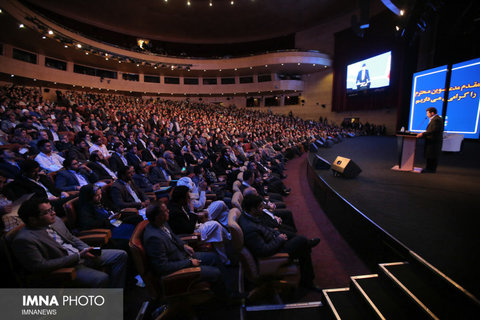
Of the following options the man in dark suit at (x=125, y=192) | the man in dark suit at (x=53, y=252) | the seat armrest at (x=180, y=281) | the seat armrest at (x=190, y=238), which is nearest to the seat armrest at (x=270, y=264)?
the seat armrest at (x=180, y=281)

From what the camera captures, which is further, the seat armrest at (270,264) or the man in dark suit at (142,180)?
the man in dark suit at (142,180)

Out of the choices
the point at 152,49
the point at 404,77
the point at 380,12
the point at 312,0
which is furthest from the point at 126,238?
the point at 152,49

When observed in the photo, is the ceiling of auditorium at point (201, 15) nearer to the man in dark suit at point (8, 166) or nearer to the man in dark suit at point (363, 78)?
the man in dark suit at point (363, 78)

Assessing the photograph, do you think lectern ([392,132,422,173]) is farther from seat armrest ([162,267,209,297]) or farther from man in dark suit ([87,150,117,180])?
man in dark suit ([87,150,117,180])

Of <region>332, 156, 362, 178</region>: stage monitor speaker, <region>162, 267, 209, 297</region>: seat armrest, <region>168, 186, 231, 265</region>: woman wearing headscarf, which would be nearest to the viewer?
<region>162, 267, 209, 297</region>: seat armrest

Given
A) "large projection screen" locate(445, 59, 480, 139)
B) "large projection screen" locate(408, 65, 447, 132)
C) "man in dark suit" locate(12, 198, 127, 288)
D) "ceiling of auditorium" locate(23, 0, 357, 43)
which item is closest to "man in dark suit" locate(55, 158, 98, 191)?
"man in dark suit" locate(12, 198, 127, 288)

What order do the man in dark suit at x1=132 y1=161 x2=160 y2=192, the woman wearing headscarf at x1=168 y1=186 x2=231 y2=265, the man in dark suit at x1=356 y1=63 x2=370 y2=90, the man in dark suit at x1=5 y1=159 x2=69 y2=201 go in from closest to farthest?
the woman wearing headscarf at x1=168 y1=186 x2=231 y2=265
the man in dark suit at x1=5 y1=159 x2=69 y2=201
the man in dark suit at x1=132 y1=161 x2=160 y2=192
the man in dark suit at x1=356 y1=63 x2=370 y2=90

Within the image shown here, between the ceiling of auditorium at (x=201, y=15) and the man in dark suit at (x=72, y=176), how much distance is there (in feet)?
51.7

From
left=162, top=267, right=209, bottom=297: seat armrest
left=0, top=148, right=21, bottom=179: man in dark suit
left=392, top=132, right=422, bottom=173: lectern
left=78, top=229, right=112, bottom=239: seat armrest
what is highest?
left=392, top=132, right=422, bottom=173: lectern

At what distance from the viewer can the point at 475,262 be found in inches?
61.8

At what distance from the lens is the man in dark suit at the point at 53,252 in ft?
4.79

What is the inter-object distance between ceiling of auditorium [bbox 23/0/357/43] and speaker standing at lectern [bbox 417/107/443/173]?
15.1m

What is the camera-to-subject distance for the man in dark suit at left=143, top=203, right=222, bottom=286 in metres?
1.60

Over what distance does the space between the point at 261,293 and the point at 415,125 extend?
27.8 ft
